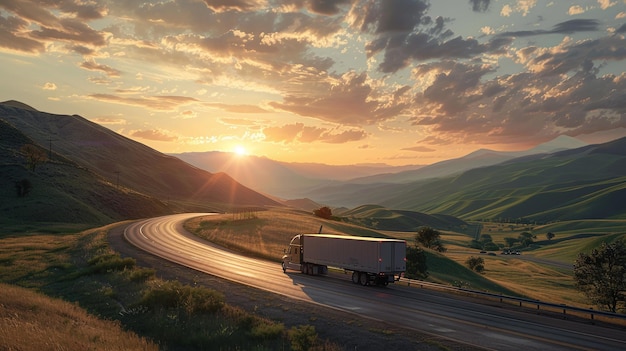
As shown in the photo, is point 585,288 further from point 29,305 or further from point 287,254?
point 29,305

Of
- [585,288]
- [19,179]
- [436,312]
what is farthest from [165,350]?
[19,179]

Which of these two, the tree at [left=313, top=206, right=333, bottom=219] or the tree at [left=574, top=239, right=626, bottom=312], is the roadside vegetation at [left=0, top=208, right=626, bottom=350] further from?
the tree at [left=313, top=206, right=333, bottom=219]

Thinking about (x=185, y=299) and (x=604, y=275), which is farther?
(x=604, y=275)

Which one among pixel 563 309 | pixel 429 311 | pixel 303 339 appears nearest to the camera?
pixel 303 339

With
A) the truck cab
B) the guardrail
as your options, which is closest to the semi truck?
the truck cab

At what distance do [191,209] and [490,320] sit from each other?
7039 inches

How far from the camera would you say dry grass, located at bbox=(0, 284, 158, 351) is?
1481cm

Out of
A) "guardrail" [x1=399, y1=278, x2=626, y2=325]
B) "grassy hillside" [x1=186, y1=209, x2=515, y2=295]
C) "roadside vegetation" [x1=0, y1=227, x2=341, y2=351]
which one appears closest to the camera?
"roadside vegetation" [x1=0, y1=227, x2=341, y2=351]

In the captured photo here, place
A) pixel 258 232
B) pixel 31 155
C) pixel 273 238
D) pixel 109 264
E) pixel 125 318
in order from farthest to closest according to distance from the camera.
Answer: pixel 31 155 < pixel 258 232 < pixel 273 238 < pixel 109 264 < pixel 125 318

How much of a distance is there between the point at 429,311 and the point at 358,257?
10411 mm

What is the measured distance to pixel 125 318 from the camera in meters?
24.0

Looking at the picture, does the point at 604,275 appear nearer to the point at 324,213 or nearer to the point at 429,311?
the point at 429,311

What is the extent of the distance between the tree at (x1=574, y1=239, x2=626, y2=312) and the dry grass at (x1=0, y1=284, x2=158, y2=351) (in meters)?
54.4

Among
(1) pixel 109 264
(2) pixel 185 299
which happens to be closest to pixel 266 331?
(2) pixel 185 299
